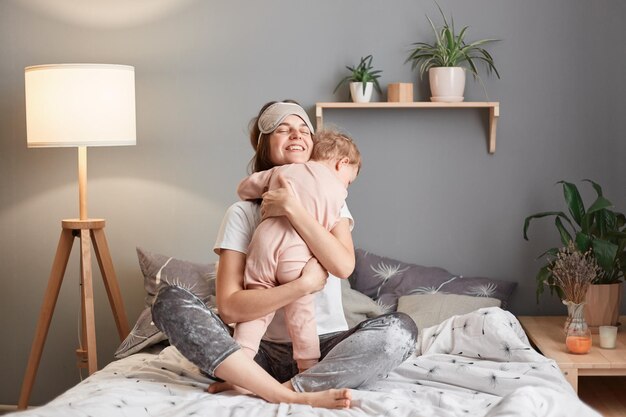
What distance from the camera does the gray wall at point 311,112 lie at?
340cm

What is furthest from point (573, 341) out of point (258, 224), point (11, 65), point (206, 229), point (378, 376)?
point (11, 65)

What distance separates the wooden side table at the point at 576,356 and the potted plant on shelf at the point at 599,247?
10 cm

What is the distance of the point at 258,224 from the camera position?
2514mm

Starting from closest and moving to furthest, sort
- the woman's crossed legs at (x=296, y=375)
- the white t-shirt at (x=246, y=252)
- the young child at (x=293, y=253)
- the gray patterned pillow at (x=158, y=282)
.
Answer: the woman's crossed legs at (x=296, y=375) → the young child at (x=293, y=253) → the white t-shirt at (x=246, y=252) → the gray patterned pillow at (x=158, y=282)

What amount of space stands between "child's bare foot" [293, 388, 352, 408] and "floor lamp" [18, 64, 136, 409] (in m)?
1.35

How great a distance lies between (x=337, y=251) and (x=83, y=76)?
138cm

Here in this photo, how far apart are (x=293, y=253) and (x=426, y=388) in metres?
0.52

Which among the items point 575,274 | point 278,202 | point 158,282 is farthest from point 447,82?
point 158,282

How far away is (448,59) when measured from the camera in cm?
333

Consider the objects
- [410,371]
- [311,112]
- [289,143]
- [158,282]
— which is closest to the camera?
[410,371]

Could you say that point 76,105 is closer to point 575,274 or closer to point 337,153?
point 337,153

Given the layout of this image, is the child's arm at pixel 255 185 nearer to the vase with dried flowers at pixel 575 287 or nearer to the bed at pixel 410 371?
the bed at pixel 410 371

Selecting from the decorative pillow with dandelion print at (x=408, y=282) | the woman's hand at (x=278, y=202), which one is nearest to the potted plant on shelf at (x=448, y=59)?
the decorative pillow with dandelion print at (x=408, y=282)

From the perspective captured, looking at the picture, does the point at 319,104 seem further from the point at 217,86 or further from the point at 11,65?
the point at 11,65
